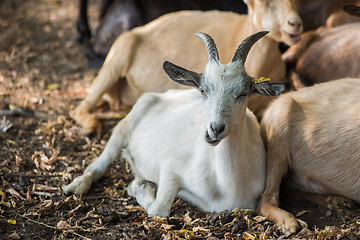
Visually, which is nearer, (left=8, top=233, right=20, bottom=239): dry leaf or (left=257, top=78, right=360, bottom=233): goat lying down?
(left=8, top=233, right=20, bottom=239): dry leaf

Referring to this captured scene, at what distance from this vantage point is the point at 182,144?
14.2ft

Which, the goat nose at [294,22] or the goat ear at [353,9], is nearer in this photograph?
the goat nose at [294,22]

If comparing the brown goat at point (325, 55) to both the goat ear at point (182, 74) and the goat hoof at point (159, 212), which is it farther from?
the goat hoof at point (159, 212)

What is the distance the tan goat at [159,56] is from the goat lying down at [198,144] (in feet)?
2.42

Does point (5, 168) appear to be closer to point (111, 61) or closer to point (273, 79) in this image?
point (111, 61)

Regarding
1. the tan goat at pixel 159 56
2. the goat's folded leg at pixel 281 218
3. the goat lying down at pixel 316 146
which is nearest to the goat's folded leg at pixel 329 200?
the goat lying down at pixel 316 146

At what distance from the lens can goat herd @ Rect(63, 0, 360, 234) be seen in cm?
365

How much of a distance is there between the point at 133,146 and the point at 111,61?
1.39m

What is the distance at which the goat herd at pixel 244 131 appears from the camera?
12.0 feet

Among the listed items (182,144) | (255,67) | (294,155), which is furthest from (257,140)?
(255,67)

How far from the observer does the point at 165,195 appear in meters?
3.98

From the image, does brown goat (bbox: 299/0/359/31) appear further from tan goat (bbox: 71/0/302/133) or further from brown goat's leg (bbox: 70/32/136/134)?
brown goat's leg (bbox: 70/32/136/134)

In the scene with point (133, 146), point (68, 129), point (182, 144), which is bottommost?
point (68, 129)

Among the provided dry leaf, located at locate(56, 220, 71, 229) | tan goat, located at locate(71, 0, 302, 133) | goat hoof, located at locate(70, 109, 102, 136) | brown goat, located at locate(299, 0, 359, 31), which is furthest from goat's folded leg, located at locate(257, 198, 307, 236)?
brown goat, located at locate(299, 0, 359, 31)
